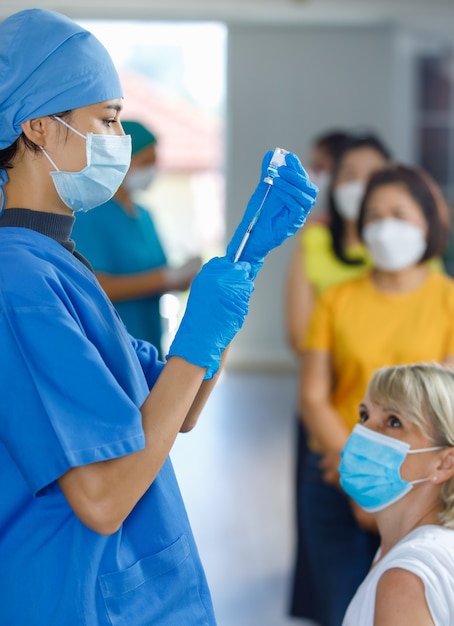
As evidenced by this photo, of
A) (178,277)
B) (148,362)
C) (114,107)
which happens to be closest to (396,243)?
(178,277)

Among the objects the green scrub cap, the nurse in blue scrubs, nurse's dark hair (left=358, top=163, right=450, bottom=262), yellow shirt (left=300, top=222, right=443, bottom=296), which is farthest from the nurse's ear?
the green scrub cap

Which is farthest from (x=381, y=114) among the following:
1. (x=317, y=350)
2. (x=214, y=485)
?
(x=317, y=350)

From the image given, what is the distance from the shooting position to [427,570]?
1.27m

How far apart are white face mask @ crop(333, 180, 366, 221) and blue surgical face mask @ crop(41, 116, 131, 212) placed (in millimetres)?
1670

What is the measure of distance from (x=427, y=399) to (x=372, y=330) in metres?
0.71

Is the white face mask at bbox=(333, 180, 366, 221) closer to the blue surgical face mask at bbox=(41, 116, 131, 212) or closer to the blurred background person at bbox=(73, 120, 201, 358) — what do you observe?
the blurred background person at bbox=(73, 120, 201, 358)

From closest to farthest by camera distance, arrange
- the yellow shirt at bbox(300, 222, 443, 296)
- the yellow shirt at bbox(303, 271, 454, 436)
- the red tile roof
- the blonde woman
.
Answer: the blonde woman, the yellow shirt at bbox(303, 271, 454, 436), the yellow shirt at bbox(300, 222, 443, 296), the red tile roof

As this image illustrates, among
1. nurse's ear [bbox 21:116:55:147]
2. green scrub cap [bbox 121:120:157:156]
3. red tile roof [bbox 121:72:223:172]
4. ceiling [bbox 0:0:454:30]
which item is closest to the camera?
nurse's ear [bbox 21:116:55:147]

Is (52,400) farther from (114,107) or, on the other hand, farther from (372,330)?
(372,330)

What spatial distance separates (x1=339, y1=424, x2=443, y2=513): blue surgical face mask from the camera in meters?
1.51

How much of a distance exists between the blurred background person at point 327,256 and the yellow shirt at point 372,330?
0.38 meters

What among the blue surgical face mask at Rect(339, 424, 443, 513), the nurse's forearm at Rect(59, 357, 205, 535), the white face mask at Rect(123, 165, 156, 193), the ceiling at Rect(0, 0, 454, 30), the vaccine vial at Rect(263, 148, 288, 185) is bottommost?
the blue surgical face mask at Rect(339, 424, 443, 513)

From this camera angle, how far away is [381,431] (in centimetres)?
154

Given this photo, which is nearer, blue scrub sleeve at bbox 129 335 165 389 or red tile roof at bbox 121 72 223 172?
blue scrub sleeve at bbox 129 335 165 389
